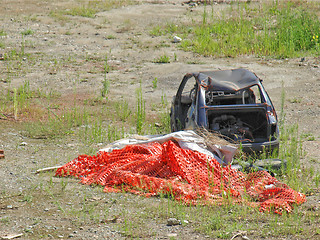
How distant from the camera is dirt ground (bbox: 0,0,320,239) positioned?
6410 millimetres

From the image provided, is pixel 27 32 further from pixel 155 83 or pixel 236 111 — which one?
pixel 236 111

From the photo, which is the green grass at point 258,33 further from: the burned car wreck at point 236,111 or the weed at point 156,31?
the burned car wreck at point 236,111

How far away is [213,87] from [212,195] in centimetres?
214

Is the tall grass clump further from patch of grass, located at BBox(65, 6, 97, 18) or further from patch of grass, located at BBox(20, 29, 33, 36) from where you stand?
patch of grass, located at BBox(20, 29, 33, 36)

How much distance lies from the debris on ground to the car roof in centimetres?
101

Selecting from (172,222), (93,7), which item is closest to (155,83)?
(172,222)

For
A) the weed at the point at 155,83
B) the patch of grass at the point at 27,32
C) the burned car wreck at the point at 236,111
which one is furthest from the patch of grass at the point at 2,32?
the burned car wreck at the point at 236,111

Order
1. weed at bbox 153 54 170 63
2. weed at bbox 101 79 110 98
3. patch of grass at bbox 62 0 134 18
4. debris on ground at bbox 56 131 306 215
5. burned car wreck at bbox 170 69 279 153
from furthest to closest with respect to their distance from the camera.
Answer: patch of grass at bbox 62 0 134 18, weed at bbox 153 54 170 63, weed at bbox 101 79 110 98, burned car wreck at bbox 170 69 279 153, debris on ground at bbox 56 131 306 215

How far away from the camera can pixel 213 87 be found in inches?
328

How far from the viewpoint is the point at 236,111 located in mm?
8219

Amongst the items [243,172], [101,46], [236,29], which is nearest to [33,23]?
[101,46]

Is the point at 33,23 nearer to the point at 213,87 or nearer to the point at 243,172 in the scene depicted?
the point at 213,87

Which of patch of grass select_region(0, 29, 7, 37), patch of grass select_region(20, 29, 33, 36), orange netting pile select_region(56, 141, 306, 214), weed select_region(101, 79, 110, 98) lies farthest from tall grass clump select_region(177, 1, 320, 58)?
orange netting pile select_region(56, 141, 306, 214)

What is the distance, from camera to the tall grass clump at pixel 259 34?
16.5 m
